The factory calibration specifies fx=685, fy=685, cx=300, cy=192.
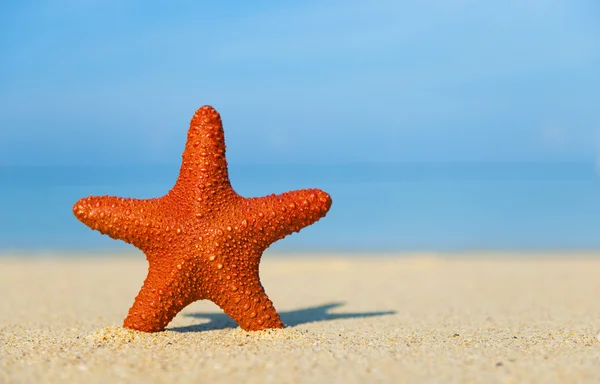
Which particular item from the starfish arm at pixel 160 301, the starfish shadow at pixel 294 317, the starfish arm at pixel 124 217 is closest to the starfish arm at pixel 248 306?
the starfish arm at pixel 160 301

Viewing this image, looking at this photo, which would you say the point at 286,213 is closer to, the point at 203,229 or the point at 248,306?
the point at 203,229

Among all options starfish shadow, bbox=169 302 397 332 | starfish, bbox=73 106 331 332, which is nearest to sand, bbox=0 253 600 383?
starfish shadow, bbox=169 302 397 332

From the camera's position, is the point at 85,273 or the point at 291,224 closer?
the point at 291,224

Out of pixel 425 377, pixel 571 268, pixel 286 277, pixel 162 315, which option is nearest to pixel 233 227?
pixel 162 315

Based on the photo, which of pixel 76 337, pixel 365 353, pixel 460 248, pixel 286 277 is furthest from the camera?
pixel 460 248

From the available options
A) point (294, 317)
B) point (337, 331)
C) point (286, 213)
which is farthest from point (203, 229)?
point (294, 317)

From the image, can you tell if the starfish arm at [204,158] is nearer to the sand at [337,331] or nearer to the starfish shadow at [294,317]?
the sand at [337,331]

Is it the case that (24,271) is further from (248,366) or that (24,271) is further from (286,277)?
(248,366)
